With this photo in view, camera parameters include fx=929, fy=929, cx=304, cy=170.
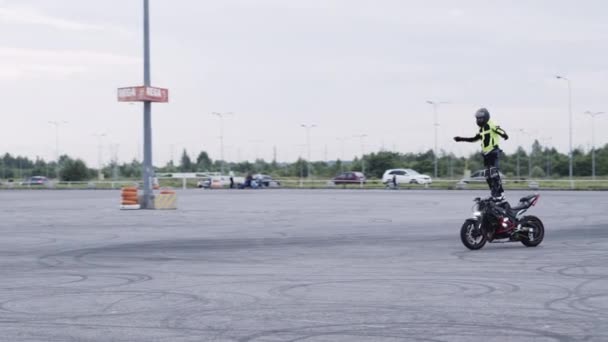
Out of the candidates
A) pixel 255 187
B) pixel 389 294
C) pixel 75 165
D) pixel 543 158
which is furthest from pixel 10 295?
pixel 543 158

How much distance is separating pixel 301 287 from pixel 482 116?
6875 millimetres

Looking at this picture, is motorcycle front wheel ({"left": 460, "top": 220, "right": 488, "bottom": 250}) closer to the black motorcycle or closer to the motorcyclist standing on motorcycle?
the black motorcycle

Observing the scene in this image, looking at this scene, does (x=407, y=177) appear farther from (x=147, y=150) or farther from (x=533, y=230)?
(x=533, y=230)

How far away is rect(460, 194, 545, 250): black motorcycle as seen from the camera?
16.0 m

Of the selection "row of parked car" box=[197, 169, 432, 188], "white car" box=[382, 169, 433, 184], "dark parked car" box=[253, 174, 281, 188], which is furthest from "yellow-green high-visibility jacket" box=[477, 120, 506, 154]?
"dark parked car" box=[253, 174, 281, 188]

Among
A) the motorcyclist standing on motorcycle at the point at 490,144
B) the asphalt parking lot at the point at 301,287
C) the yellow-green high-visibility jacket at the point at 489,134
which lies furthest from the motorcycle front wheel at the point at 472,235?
the yellow-green high-visibility jacket at the point at 489,134

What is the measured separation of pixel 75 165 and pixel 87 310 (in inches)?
4925

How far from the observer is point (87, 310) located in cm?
920

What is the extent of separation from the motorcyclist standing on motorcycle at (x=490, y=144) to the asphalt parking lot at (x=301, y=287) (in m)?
1.13

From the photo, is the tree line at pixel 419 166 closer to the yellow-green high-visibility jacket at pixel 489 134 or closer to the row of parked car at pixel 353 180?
the row of parked car at pixel 353 180

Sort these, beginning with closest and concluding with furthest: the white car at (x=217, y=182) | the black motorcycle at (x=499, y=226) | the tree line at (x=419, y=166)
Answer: the black motorcycle at (x=499, y=226), the white car at (x=217, y=182), the tree line at (x=419, y=166)

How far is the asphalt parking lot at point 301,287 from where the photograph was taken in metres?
7.98

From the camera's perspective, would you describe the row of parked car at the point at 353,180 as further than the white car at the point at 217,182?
No

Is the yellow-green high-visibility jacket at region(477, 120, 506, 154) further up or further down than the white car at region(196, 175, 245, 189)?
further up
